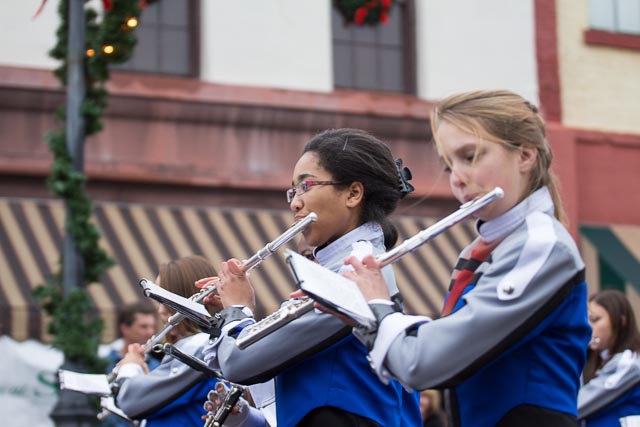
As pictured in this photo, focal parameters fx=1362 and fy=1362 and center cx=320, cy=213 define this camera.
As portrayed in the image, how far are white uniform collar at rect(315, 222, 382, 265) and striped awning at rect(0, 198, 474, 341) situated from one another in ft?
26.5

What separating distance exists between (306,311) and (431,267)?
1067 cm

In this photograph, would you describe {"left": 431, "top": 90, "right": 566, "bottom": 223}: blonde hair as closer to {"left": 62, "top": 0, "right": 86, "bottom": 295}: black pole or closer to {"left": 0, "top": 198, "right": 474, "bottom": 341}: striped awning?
{"left": 62, "top": 0, "right": 86, "bottom": 295}: black pole

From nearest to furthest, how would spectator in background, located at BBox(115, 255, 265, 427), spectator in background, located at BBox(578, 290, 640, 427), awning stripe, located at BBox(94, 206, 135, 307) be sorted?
spectator in background, located at BBox(115, 255, 265, 427), spectator in background, located at BBox(578, 290, 640, 427), awning stripe, located at BBox(94, 206, 135, 307)

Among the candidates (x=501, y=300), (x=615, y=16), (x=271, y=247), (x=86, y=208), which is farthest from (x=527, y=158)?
(x=615, y=16)

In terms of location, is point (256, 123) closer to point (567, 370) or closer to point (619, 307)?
point (619, 307)

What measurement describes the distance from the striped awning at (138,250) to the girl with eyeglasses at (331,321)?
26.2 ft

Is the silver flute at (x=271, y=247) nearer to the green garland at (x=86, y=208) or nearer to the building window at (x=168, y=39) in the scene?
the green garland at (x=86, y=208)

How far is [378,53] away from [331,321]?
37.1 ft

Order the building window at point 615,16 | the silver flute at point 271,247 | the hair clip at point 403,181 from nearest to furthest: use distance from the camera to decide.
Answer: the silver flute at point 271,247, the hair clip at point 403,181, the building window at point 615,16

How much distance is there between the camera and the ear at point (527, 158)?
3614 mm

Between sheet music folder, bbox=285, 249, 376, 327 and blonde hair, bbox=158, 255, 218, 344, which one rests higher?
sheet music folder, bbox=285, 249, 376, 327

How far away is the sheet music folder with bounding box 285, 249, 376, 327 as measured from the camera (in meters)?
3.31

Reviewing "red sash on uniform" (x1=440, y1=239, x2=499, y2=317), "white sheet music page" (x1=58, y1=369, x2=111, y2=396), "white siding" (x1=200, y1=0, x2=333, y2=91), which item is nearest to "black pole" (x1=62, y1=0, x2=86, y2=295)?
"white sheet music page" (x1=58, y1=369, x2=111, y2=396)

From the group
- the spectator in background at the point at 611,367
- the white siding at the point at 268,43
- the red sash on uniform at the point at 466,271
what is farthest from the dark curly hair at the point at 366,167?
the white siding at the point at 268,43
